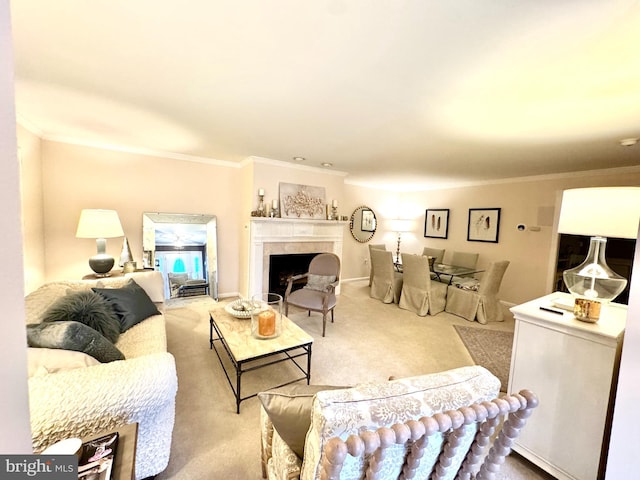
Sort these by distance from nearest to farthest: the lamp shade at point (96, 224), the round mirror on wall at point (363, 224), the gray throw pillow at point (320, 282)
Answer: the lamp shade at point (96, 224) → the gray throw pillow at point (320, 282) → the round mirror on wall at point (363, 224)

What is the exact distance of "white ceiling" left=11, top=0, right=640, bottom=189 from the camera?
45.1 inches

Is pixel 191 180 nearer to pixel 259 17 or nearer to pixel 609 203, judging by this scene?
pixel 259 17

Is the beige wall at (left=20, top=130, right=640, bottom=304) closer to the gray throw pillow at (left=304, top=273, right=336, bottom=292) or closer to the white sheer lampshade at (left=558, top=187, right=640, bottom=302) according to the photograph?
the gray throw pillow at (left=304, top=273, right=336, bottom=292)

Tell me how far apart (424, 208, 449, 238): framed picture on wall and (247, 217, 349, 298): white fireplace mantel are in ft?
7.96

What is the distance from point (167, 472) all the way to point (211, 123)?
104 inches

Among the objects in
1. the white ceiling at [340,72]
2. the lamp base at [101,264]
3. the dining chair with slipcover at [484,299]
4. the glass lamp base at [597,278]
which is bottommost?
the dining chair with slipcover at [484,299]

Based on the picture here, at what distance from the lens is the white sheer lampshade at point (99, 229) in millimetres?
2762

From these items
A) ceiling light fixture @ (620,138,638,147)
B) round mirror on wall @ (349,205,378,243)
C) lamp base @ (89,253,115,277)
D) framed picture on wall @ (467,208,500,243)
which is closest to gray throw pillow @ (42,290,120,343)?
lamp base @ (89,253,115,277)

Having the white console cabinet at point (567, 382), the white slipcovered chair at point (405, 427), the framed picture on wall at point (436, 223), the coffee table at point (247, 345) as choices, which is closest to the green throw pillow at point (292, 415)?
the white slipcovered chair at point (405, 427)

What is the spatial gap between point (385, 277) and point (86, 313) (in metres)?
3.85

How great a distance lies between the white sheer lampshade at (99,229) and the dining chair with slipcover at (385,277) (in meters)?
3.67

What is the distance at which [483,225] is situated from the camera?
4.94 m

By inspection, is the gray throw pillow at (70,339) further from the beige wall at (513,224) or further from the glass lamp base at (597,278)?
the beige wall at (513,224)

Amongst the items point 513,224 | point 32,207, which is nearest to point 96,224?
point 32,207
